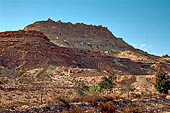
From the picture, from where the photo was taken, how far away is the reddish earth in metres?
45.7

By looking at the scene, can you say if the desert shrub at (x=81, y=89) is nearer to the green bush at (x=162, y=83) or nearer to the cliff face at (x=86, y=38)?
the green bush at (x=162, y=83)

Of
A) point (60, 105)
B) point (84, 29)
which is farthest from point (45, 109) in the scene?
point (84, 29)

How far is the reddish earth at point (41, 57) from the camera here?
4566cm

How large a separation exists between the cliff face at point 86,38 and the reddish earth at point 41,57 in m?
14.2

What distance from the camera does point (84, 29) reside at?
98562 millimetres

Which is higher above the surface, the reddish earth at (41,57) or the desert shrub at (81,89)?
the reddish earth at (41,57)

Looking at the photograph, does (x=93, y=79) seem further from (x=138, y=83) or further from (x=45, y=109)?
(x=45, y=109)

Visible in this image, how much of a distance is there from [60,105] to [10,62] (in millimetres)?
35748

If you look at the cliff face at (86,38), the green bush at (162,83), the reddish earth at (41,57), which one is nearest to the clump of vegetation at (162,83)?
the green bush at (162,83)

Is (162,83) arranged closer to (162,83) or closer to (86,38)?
(162,83)

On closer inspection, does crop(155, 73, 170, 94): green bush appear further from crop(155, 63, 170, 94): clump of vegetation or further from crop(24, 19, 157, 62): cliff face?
crop(24, 19, 157, 62): cliff face

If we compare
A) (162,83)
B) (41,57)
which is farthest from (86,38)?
(162,83)

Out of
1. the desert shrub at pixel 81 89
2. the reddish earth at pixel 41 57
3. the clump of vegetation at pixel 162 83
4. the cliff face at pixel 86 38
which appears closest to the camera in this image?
the desert shrub at pixel 81 89

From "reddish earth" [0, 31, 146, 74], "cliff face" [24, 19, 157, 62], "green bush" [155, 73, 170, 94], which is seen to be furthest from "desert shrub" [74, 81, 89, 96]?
"cliff face" [24, 19, 157, 62]
